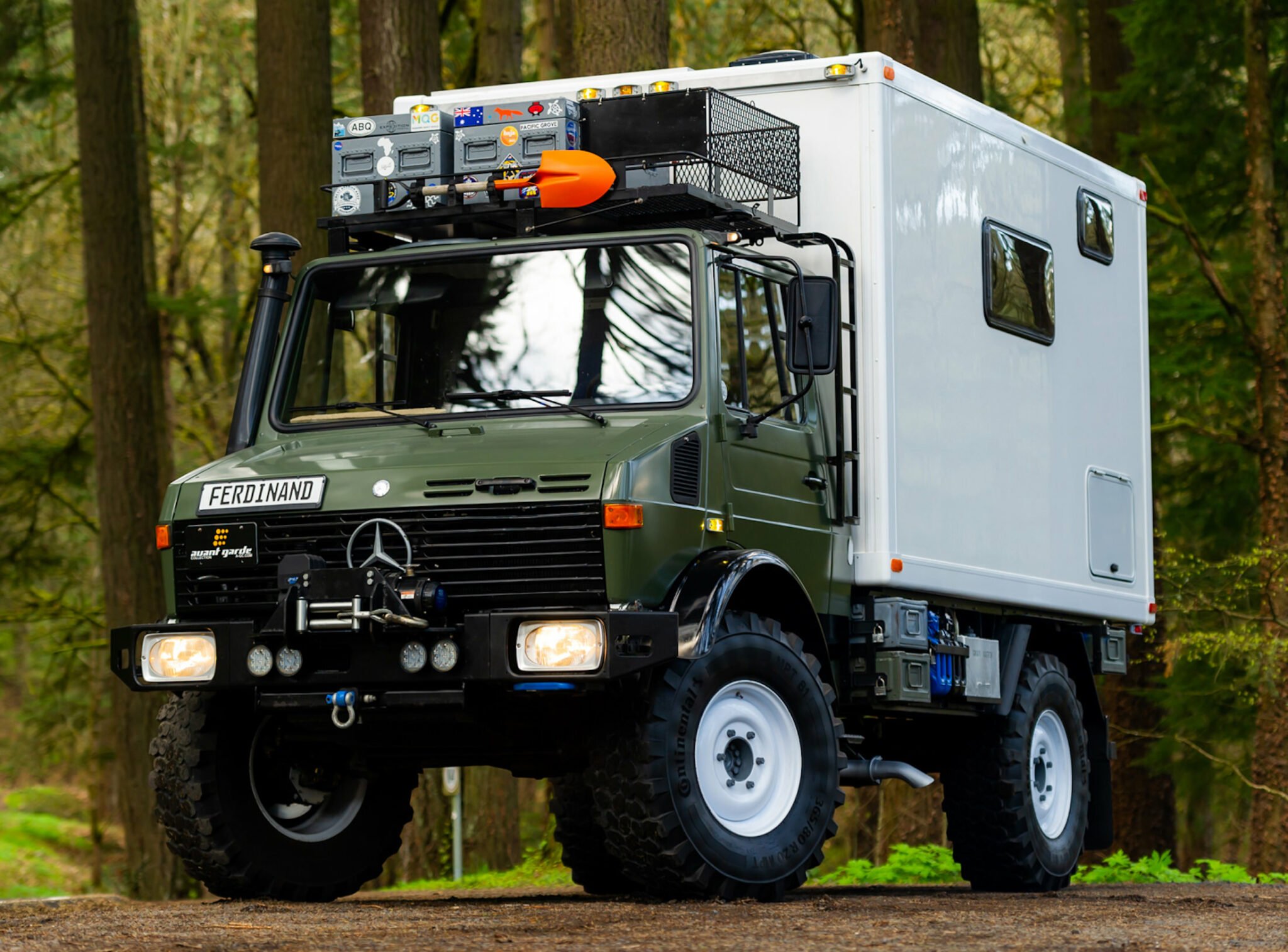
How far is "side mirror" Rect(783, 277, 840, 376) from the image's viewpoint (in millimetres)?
9008

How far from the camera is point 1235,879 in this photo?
1441 cm

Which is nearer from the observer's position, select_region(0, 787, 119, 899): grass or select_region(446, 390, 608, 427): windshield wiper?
select_region(446, 390, 608, 427): windshield wiper

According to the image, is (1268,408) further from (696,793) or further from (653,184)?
(696,793)

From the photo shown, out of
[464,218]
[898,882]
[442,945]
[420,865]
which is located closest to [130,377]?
[420,865]

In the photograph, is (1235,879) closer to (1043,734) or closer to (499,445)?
(1043,734)

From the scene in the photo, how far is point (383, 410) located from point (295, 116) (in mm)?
8020

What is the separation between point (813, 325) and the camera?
9.05 metres

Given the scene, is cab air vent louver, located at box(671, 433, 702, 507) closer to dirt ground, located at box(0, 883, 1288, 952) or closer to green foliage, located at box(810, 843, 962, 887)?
dirt ground, located at box(0, 883, 1288, 952)

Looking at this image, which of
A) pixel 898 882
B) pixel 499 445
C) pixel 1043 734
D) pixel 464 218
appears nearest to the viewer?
pixel 499 445

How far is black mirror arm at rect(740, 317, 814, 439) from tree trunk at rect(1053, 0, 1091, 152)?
14.7 m

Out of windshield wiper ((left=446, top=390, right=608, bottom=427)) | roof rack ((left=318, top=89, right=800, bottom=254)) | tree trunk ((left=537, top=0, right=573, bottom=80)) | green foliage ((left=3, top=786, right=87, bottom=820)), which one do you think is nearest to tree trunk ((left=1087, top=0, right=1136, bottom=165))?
tree trunk ((left=537, top=0, right=573, bottom=80))

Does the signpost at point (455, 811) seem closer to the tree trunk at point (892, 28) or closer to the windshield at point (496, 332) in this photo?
the tree trunk at point (892, 28)

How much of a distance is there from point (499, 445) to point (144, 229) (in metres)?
16.3

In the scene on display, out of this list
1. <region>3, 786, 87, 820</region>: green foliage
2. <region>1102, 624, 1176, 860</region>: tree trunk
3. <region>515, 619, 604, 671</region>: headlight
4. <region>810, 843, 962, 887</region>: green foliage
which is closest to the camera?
<region>515, 619, 604, 671</region>: headlight
